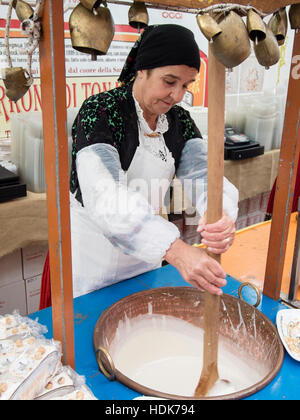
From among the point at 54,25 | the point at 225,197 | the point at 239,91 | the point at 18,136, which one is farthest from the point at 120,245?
the point at 239,91

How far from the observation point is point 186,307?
1.16 meters

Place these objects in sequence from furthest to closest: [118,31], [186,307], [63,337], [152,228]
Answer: [118,31] → [186,307] → [152,228] → [63,337]

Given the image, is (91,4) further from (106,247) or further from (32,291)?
(32,291)

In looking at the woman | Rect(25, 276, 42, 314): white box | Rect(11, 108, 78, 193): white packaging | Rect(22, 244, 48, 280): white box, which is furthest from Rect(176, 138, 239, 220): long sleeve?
Rect(25, 276, 42, 314): white box

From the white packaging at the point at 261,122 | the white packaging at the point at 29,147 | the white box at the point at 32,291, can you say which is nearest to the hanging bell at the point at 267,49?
the white packaging at the point at 29,147

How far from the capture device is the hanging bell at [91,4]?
0.59 metres

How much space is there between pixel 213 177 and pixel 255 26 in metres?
0.29

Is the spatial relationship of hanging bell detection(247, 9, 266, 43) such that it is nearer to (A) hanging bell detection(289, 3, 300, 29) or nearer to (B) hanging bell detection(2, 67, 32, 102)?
(A) hanging bell detection(289, 3, 300, 29)

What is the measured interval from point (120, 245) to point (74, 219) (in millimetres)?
471

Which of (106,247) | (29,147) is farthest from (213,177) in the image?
→ (29,147)

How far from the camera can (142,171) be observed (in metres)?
1.31

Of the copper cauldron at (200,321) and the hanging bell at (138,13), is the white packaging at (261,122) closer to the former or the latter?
the copper cauldron at (200,321)

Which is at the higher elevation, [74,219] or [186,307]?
[74,219]
